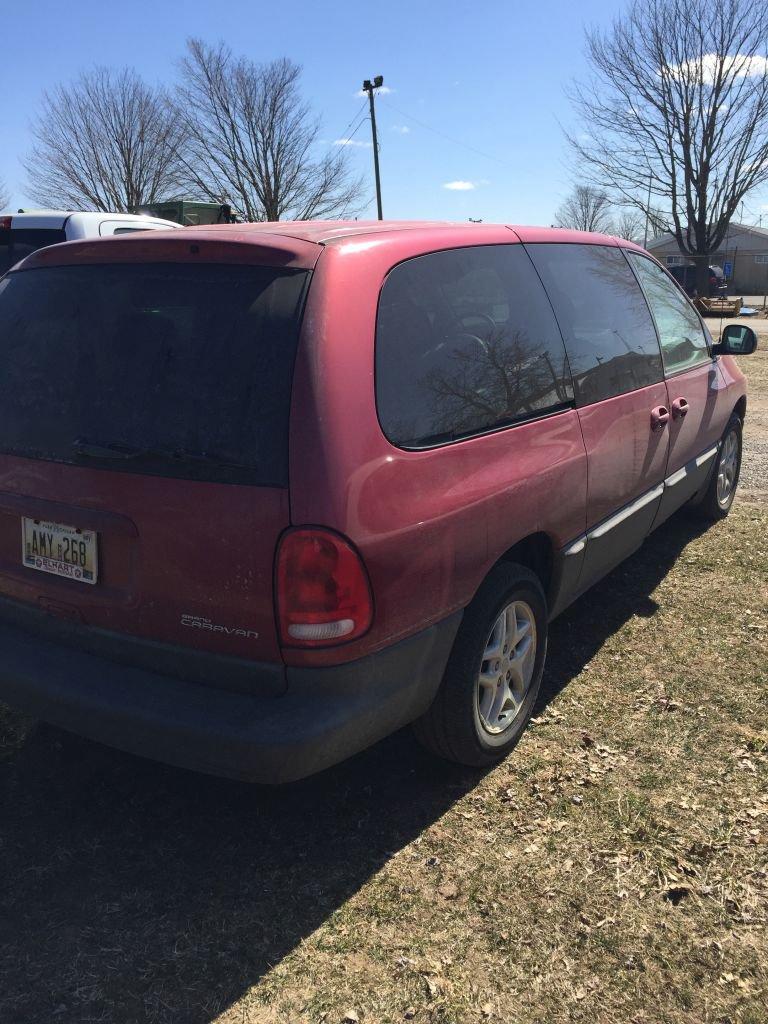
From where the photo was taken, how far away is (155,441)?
7.54 feet

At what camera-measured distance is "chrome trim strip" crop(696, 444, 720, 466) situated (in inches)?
194

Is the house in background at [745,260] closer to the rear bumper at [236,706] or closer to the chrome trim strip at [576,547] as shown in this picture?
the chrome trim strip at [576,547]

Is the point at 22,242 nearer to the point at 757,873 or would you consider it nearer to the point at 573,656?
the point at 573,656

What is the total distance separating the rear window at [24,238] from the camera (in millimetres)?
6898

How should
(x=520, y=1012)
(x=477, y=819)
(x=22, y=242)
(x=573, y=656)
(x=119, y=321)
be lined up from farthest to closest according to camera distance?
(x=22, y=242)
(x=573, y=656)
(x=477, y=819)
(x=119, y=321)
(x=520, y=1012)

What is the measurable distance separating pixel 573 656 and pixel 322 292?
94.2 inches

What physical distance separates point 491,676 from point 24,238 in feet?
19.6

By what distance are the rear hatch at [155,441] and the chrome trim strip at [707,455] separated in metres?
3.35

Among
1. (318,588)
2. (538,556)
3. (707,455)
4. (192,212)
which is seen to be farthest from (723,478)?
(192,212)

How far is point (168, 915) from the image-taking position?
2.39 meters

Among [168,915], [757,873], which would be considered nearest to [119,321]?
[168,915]

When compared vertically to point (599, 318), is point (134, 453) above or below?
below

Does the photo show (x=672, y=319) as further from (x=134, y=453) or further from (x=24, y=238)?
(x=24, y=238)

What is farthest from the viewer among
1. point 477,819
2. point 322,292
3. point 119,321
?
point 477,819
